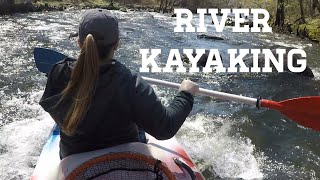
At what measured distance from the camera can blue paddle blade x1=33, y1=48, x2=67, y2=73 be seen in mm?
4389

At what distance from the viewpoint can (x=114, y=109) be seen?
7.41 feet

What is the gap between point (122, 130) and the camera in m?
2.39

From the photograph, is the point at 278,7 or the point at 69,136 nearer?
the point at 69,136

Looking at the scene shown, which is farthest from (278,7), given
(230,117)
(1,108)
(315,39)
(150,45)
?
(1,108)

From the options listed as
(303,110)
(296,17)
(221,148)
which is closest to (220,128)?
(221,148)

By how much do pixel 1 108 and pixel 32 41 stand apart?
23.2ft

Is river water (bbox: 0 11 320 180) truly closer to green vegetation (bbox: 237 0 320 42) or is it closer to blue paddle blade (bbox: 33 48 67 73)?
blue paddle blade (bbox: 33 48 67 73)

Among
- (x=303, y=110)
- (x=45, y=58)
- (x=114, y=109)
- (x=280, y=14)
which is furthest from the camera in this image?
(x=280, y=14)

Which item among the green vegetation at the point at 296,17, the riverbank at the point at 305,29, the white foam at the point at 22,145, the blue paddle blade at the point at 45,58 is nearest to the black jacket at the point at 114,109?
the blue paddle blade at the point at 45,58

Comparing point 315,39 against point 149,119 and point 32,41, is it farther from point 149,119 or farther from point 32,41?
point 149,119

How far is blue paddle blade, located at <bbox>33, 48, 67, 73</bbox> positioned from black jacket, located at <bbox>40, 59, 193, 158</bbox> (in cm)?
209

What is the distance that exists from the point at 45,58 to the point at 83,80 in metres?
2.46

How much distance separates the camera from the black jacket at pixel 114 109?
87.0 inches

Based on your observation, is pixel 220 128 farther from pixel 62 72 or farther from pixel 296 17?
pixel 296 17
